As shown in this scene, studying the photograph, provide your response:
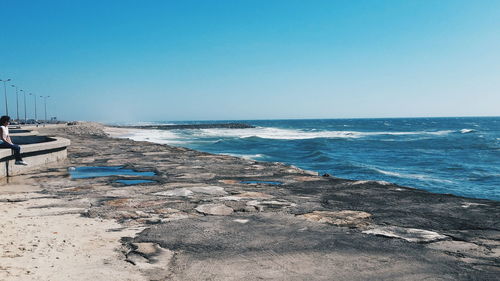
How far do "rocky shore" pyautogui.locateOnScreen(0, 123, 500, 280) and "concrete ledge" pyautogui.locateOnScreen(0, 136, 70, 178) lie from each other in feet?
1.89

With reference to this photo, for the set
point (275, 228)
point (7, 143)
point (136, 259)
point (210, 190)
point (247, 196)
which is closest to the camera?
point (136, 259)

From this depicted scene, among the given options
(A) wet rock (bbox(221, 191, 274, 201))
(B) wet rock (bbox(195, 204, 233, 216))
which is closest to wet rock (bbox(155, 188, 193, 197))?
(A) wet rock (bbox(221, 191, 274, 201))

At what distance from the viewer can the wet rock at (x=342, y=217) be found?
205 inches

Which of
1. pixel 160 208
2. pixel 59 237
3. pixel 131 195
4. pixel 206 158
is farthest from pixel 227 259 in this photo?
pixel 206 158

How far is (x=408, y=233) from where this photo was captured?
186 inches

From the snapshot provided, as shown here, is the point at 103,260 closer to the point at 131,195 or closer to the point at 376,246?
the point at 376,246

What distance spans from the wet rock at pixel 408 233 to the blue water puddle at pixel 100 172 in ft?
20.7

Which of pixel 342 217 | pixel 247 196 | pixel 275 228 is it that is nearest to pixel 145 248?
pixel 275 228

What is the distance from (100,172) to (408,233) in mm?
8015

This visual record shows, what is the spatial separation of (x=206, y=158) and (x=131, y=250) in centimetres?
983

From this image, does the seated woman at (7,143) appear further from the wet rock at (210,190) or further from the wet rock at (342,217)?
the wet rock at (342,217)

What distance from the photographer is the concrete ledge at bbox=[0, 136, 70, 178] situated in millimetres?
8836

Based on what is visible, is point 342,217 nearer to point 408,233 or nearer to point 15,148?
point 408,233

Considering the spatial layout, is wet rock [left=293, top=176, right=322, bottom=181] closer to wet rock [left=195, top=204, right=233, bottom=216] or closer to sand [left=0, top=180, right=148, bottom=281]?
wet rock [left=195, top=204, right=233, bottom=216]
